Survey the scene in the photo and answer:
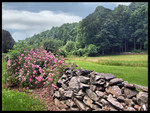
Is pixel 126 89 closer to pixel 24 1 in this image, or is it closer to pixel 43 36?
pixel 24 1

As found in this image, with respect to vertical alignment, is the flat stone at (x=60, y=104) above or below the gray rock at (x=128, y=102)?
below

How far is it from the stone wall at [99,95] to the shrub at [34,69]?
842mm

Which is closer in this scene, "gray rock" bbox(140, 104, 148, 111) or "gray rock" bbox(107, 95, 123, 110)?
"gray rock" bbox(140, 104, 148, 111)

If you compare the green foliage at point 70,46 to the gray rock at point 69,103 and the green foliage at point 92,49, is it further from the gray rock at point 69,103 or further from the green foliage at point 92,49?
the gray rock at point 69,103

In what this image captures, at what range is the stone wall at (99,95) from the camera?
10.3 feet

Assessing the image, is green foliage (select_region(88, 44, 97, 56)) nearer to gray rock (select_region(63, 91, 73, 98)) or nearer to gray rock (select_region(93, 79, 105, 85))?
gray rock (select_region(93, 79, 105, 85))

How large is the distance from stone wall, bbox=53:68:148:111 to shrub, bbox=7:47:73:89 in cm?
84

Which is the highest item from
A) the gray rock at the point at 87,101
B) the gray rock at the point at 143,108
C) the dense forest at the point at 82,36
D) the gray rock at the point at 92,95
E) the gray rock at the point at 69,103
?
the dense forest at the point at 82,36

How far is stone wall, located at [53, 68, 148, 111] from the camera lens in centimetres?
315

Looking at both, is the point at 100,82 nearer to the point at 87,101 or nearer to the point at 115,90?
the point at 115,90

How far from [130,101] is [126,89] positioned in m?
0.36

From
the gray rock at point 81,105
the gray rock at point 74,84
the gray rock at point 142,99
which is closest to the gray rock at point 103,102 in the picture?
the gray rock at point 81,105

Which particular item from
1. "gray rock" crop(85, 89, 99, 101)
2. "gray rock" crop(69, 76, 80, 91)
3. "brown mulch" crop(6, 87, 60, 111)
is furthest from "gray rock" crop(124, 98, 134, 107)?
"brown mulch" crop(6, 87, 60, 111)

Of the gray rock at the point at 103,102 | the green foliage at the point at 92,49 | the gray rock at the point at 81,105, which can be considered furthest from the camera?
the green foliage at the point at 92,49
